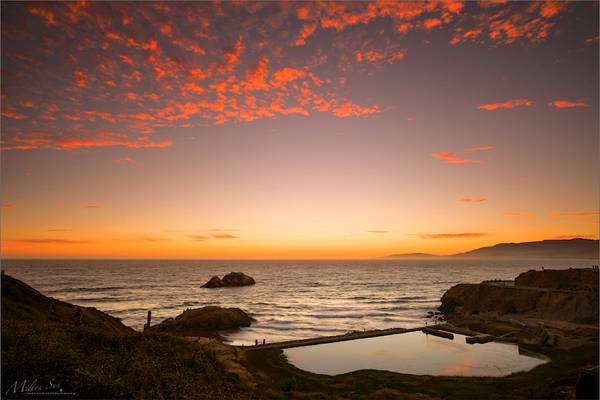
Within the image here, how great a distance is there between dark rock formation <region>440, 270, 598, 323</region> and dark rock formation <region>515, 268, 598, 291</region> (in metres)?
5.29

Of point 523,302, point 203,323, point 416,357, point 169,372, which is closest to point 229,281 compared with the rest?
point 203,323

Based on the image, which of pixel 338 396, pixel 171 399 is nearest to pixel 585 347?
pixel 338 396

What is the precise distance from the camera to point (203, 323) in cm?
5778

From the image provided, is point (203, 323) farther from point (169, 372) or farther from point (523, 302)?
point (523, 302)

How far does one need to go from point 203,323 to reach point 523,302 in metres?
61.1

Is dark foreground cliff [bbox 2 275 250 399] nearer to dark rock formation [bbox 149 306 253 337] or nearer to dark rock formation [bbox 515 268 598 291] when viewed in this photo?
dark rock formation [bbox 149 306 253 337]

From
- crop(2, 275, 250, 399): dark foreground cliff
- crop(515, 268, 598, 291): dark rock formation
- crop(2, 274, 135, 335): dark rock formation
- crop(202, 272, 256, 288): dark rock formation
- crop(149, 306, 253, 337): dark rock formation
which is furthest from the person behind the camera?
crop(202, 272, 256, 288): dark rock formation

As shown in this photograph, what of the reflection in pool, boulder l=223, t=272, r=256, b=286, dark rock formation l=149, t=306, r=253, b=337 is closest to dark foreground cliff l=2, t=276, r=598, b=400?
the reflection in pool

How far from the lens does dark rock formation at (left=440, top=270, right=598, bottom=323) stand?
54.3 metres

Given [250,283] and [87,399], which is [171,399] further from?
[250,283]

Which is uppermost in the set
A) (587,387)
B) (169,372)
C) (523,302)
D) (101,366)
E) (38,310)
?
(101,366)

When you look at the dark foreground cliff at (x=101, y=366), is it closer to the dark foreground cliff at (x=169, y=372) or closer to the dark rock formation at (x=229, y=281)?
the dark foreground cliff at (x=169, y=372)

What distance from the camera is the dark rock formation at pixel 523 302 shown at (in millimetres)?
54312

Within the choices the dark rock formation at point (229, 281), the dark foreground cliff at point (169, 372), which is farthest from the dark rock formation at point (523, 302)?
the dark rock formation at point (229, 281)
